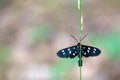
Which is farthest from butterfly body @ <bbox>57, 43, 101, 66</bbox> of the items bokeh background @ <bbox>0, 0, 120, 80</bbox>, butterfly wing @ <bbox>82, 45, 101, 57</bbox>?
bokeh background @ <bbox>0, 0, 120, 80</bbox>

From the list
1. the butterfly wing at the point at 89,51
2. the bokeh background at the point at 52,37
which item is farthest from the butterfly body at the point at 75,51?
the bokeh background at the point at 52,37

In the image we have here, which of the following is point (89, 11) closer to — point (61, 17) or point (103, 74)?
point (61, 17)

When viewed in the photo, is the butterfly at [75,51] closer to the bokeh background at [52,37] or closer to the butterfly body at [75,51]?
the butterfly body at [75,51]

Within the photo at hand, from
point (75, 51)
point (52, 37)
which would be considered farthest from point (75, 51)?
point (52, 37)

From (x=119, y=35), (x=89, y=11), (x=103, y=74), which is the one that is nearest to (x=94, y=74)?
(x=103, y=74)

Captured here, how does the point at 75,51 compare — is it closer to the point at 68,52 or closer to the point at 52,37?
the point at 68,52
